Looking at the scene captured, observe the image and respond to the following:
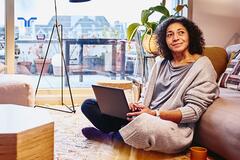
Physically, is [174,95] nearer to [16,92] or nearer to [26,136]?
[26,136]

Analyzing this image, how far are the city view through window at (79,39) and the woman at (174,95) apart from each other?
1751 millimetres

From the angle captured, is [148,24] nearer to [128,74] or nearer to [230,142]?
[128,74]

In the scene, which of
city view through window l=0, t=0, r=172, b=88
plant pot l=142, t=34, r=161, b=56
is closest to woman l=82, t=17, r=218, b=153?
plant pot l=142, t=34, r=161, b=56

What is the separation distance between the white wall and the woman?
6.07ft

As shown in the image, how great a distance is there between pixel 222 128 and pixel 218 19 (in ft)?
8.54

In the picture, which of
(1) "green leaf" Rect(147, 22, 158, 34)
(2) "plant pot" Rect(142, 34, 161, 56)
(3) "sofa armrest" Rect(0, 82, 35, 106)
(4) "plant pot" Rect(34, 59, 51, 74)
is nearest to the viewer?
(3) "sofa armrest" Rect(0, 82, 35, 106)

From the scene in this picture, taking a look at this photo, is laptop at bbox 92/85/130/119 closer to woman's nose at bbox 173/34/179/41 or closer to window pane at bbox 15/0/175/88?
woman's nose at bbox 173/34/179/41

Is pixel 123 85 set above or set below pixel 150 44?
below

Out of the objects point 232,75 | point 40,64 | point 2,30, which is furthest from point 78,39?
point 232,75

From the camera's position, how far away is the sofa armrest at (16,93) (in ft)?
9.29

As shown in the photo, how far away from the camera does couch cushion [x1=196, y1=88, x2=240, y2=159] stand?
70.3 inches

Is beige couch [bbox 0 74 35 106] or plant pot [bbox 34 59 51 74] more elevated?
plant pot [bbox 34 59 51 74]

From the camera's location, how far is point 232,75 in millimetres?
2725

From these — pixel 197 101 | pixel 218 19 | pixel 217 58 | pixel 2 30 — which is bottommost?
pixel 197 101
